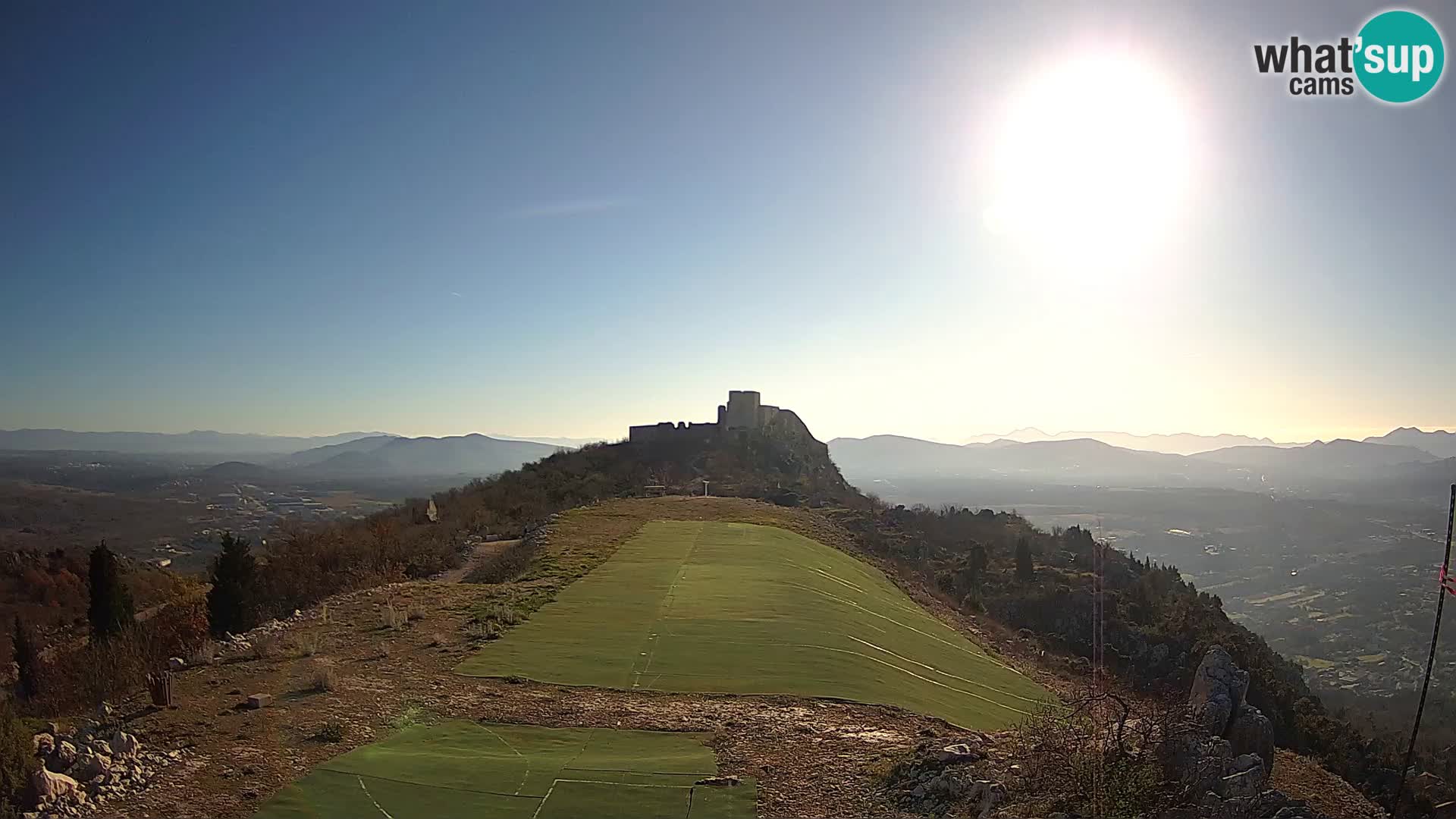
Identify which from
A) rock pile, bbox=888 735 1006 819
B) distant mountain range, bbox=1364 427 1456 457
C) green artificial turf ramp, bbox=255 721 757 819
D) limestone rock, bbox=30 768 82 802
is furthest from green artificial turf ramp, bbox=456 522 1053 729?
distant mountain range, bbox=1364 427 1456 457

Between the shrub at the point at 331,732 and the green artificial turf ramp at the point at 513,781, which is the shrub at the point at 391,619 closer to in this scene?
the shrub at the point at 331,732

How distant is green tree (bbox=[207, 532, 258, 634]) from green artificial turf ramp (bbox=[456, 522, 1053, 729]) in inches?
350

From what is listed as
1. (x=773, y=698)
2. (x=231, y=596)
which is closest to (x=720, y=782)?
(x=773, y=698)

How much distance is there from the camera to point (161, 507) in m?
65.6

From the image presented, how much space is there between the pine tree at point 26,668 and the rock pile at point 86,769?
11.2m

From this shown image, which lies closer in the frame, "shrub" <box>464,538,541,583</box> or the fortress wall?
"shrub" <box>464,538,541,583</box>

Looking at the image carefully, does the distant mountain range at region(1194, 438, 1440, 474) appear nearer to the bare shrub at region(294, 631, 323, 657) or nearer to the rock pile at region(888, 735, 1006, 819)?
the rock pile at region(888, 735, 1006, 819)

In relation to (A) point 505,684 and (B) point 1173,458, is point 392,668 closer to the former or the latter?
(A) point 505,684

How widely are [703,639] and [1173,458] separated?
563 feet

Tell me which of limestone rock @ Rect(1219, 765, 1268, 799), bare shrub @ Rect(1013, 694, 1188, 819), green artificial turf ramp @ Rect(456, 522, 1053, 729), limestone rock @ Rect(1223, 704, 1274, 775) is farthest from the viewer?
green artificial turf ramp @ Rect(456, 522, 1053, 729)

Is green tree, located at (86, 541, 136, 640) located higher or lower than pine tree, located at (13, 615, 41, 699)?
higher

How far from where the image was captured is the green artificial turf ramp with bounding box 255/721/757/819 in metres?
5.95

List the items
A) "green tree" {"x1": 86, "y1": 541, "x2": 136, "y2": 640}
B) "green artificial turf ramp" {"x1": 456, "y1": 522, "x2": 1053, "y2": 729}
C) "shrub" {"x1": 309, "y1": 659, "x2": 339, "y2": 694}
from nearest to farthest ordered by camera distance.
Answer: "shrub" {"x1": 309, "y1": 659, "x2": 339, "y2": 694} → "green artificial turf ramp" {"x1": 456, "y1": 522, "x2": 1053, "y2": 729} → "green tree" {"x1": 86, "y1": 541, "x2": 136, "y2": 640}

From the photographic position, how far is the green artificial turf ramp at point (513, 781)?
5.95 metres
